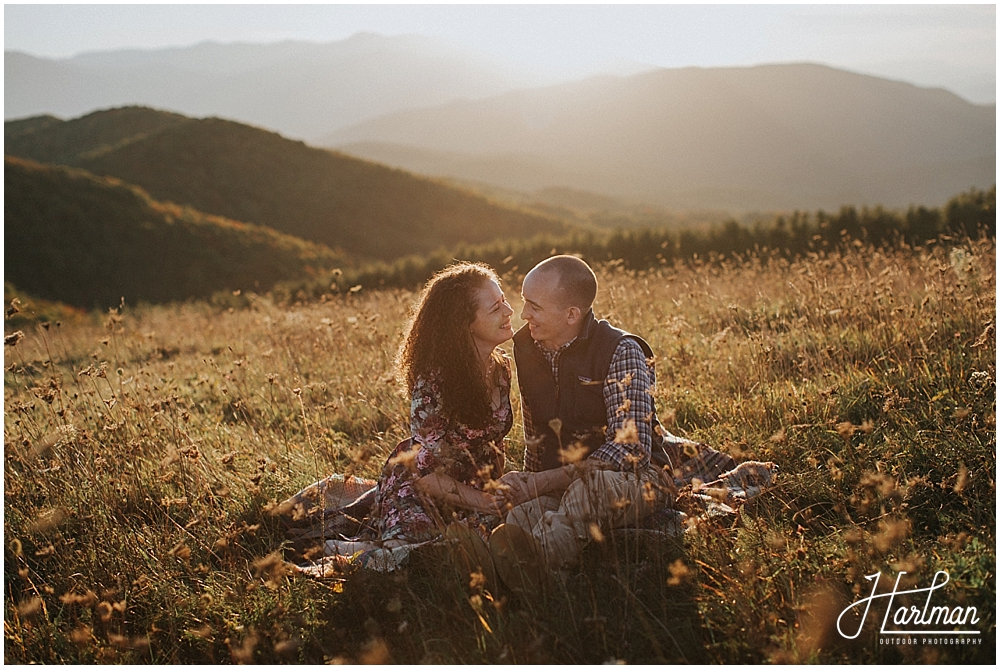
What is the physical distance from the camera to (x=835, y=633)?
7.45 feet

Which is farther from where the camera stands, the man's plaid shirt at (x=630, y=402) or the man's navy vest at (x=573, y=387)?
the man's navy vest at (x=573, y=387)

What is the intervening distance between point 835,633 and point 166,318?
1367 centimetres

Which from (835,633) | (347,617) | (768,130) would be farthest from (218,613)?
(768,130)

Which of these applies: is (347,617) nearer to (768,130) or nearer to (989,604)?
(989,604)

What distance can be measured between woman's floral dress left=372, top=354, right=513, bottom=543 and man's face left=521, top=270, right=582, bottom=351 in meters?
0.52

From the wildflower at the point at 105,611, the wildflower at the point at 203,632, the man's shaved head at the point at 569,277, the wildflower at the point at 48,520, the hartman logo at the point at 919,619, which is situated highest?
the man's shaved head at the point at 569,277

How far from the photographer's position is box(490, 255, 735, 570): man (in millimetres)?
2793

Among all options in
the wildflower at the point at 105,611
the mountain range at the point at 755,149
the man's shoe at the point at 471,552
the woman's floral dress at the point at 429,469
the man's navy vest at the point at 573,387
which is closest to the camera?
the wildflower at the point at 105,611

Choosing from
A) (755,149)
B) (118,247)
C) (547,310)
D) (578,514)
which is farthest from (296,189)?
(755,149)

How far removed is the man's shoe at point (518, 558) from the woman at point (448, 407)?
0.40 m

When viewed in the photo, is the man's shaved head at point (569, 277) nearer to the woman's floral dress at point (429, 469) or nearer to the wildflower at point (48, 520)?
the woman's floral dress at point (429, 469)

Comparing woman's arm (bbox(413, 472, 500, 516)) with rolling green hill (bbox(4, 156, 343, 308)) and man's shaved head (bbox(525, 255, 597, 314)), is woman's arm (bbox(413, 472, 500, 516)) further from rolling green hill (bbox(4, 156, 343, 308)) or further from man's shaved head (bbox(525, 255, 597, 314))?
rolling green hill (bbox(4, 156, 343, 308))

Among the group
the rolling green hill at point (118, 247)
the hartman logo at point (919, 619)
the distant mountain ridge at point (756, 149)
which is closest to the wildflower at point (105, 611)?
the hartman logo at point (919, 619)

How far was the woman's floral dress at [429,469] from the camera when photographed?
3145mm
